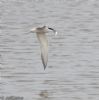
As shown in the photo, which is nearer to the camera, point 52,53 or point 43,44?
point 43,44

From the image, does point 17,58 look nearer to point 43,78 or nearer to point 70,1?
point 43,78

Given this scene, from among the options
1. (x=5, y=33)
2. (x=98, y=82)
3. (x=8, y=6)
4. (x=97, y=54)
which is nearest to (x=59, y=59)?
(x=97, y=54)

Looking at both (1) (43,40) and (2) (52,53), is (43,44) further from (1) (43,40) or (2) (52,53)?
(2) (52,53)

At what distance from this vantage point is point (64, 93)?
1236 cm

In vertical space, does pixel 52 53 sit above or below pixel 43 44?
below

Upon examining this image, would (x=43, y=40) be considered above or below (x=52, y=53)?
above

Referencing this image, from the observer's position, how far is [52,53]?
15367 millimetres

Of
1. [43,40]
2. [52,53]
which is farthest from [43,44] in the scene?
[52,53]

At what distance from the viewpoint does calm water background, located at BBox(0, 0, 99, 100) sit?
12.6 meters

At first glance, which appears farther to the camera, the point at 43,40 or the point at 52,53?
the point at 52,53

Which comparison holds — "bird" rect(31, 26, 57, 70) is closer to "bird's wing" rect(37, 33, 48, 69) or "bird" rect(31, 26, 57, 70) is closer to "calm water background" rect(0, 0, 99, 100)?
A: "bird's wing" rect(37, 33, 48, 69)

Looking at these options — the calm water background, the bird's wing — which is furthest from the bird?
the calm water background

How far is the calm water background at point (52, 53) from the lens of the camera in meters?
12.6

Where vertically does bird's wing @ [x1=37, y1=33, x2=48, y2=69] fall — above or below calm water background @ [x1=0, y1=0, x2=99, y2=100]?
above
